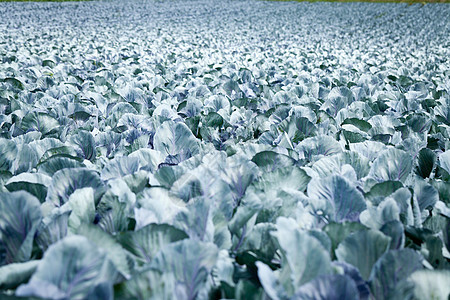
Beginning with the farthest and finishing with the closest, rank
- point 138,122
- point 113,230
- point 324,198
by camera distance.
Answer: point 138,122 → point 324,198 → point 113,230

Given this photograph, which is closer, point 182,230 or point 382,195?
point 182,230

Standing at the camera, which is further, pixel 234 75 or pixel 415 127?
pixel 234 75

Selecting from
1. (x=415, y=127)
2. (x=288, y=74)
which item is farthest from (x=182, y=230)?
(x=288, y=74)

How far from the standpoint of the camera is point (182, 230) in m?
1.08

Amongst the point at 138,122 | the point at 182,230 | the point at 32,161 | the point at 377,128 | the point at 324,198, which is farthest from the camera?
the point at 138,122

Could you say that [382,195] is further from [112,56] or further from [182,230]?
[112,56]

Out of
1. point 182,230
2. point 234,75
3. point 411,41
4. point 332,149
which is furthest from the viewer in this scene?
point 411,41

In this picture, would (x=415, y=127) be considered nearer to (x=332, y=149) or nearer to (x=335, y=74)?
(x=332, y=149)

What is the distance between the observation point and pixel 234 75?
459 cm

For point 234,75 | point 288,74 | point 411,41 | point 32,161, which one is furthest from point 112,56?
point 411,41

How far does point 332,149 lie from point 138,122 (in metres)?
1.26

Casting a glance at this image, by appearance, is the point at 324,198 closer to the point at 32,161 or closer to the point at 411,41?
the point at 32,161

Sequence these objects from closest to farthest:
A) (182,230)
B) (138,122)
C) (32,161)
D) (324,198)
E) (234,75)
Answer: (182,230) < (324,198) < (32,161) < (138,122) < (234,75)

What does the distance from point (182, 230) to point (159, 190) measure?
27cm
